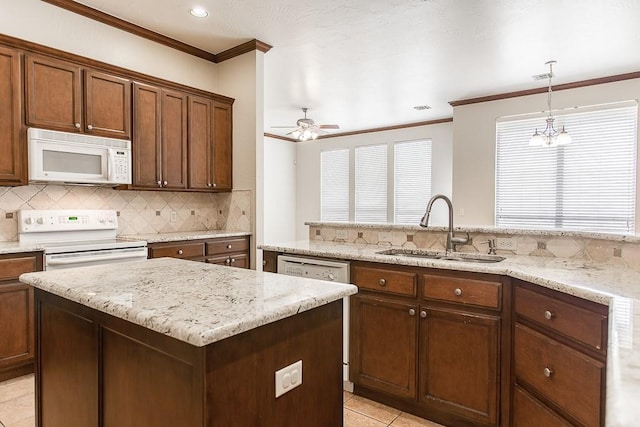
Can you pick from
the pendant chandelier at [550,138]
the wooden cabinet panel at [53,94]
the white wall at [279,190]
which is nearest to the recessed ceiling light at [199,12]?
the wooden cabinet panel at [53,94]

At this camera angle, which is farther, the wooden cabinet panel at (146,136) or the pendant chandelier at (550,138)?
the pendant chandelier at (550,138)

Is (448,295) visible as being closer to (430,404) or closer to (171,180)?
(430,404)

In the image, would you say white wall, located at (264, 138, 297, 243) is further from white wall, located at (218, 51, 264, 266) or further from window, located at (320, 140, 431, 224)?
white wall, located at (218, 51, 264, 266)

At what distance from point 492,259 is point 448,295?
495mm

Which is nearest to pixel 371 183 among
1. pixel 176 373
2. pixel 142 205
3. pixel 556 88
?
pixel 556 88

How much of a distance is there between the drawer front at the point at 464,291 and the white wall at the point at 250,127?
2.15 m

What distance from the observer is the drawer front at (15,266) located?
8.18 feet

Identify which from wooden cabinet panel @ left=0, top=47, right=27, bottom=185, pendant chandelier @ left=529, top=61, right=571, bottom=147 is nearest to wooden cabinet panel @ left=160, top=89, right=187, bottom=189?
wooden cabinet panel @ left=0, top=47, right=27, bottom=185

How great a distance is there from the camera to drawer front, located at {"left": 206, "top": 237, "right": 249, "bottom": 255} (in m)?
3.67

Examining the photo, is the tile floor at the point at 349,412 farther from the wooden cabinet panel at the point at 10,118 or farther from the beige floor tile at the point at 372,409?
the wooden cabinet panel at the point at 10,118

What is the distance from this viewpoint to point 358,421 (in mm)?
2246

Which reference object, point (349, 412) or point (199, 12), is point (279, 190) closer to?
point (199, 12)

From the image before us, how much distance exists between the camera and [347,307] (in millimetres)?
2494

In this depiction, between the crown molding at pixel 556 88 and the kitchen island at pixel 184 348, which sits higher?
the crown molding at pixel 556 88
